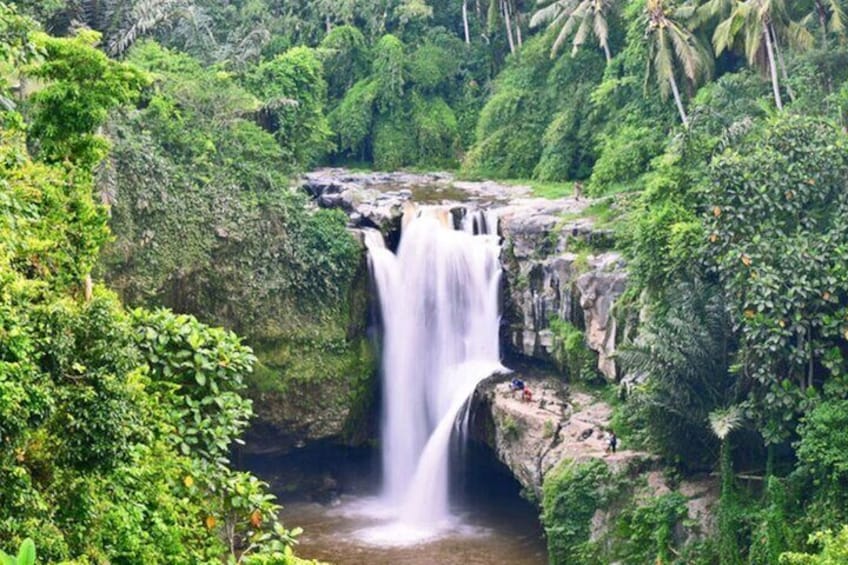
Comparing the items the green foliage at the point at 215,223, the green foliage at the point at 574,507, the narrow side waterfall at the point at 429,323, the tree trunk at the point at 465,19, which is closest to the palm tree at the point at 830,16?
the narrow side waterfall at the point at 429,323

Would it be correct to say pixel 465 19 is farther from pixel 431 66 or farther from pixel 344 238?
pixel 344 238

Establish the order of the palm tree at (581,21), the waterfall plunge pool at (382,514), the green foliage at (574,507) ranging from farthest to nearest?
1. the palm tree at (581,21)
2. the waterfall plunge pool at (382,514)
3. the green foliage at (574,507)

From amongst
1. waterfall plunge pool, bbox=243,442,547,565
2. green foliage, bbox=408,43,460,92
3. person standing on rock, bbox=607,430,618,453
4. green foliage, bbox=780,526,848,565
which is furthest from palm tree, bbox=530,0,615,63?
green foliage, bbox=780,526,848,565

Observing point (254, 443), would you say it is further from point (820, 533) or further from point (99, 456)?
point (99, 456)

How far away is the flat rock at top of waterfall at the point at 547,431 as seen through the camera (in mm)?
21625

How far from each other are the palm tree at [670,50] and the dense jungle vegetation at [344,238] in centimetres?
10

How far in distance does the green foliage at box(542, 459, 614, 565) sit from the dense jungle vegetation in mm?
53

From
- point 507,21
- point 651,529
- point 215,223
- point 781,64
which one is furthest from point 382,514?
point 507,21

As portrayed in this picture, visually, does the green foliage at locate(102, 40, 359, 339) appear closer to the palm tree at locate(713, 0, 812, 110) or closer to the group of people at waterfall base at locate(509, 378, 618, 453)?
the group of people at waterfall base at locate(509, 378, 618, 453)

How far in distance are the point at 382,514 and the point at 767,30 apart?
1382cm

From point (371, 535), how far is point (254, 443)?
4.18m

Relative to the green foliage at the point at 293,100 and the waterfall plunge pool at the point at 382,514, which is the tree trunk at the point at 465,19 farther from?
the waterfall plunge pool at the point at 382,514

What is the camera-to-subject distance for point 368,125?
37.3 metres

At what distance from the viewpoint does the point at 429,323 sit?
87.8ft
